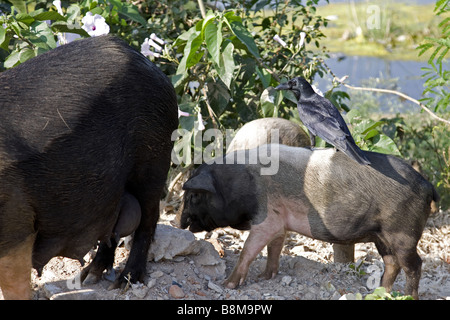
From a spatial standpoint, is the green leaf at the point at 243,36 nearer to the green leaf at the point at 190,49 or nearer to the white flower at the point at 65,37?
the green leaf at the point at 190,49

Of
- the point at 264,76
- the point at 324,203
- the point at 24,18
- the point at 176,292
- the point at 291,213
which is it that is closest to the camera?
the point at 176,292

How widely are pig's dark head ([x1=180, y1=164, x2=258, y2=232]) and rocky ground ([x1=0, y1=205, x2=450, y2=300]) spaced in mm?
180

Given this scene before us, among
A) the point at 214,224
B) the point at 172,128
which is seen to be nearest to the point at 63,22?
the point at 172,128

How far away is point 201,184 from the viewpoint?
4410 millimetres

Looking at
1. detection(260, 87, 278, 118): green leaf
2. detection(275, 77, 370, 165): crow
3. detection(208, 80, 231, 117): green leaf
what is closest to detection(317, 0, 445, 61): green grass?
detection(260, 87, 278, 118): green leaf

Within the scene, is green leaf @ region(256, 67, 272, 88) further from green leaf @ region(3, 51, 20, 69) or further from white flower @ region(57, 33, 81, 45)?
green leaf @ region(3, 51, 20, 69)

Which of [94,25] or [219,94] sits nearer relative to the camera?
[94,25]

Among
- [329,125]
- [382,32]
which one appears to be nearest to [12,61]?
[329,125]

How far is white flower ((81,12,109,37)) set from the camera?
15.7ft

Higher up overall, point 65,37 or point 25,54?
point 25,54

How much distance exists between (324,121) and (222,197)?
0.81m

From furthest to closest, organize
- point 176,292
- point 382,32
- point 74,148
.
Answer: point 382,32, point 176,292, point 74,148

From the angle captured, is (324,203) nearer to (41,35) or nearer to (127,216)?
(127,216)
